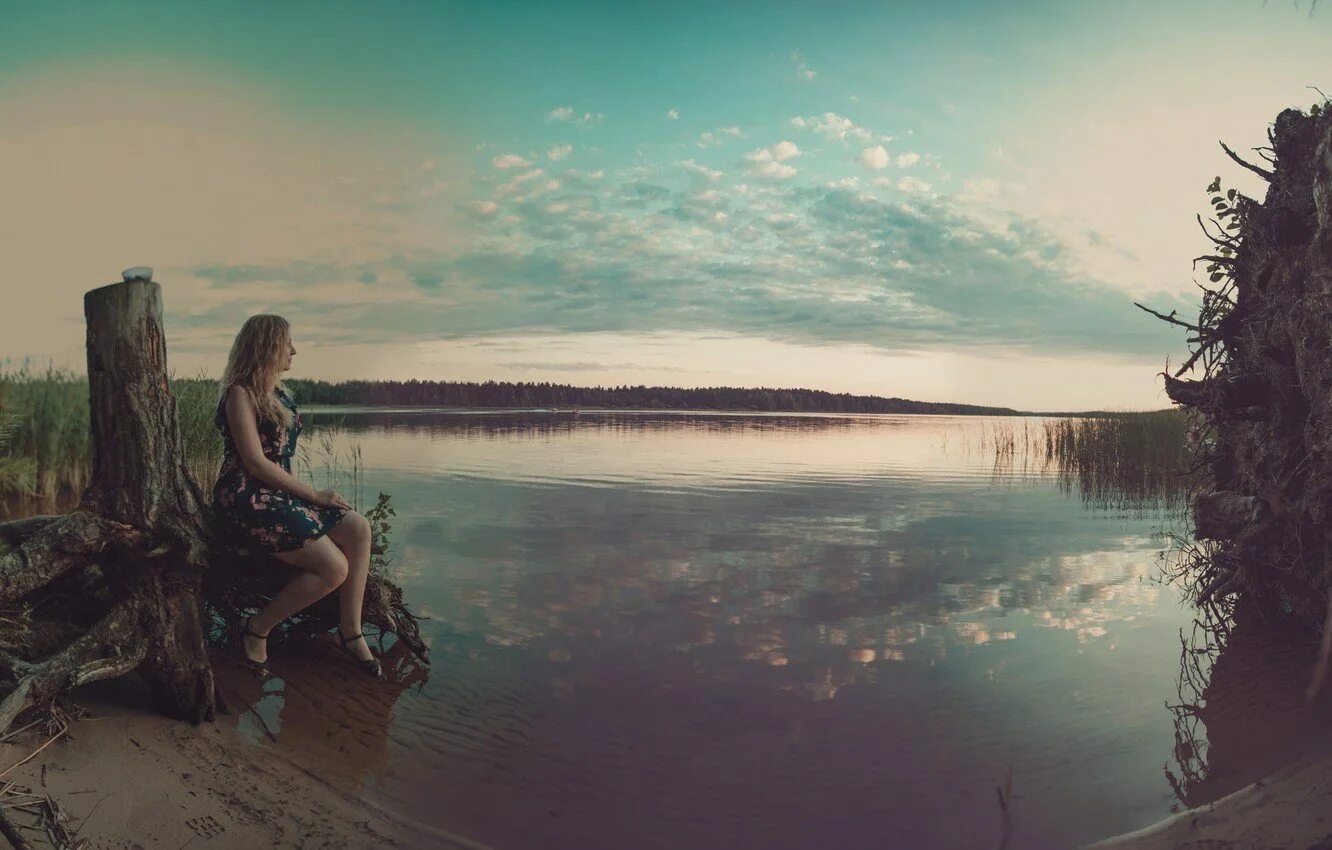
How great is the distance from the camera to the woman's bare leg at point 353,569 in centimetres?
581

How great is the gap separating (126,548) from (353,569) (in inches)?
57.9

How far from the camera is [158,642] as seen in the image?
4.75 m

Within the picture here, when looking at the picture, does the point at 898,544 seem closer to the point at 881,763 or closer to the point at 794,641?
the point at 794,641

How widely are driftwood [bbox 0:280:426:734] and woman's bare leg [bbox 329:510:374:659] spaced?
0.91 m

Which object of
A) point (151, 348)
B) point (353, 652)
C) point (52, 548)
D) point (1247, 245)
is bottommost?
point (353, 652)

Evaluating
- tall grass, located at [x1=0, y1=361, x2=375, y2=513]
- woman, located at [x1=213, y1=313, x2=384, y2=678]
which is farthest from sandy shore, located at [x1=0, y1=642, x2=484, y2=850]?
tall grass, located at [x1=0, y1=361, x2=375, y2=513]

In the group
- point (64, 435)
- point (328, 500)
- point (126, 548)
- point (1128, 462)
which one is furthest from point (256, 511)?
point (1128, 462)

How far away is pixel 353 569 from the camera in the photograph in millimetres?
5875

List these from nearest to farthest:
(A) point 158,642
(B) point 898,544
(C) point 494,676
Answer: (A) point 158,642, (C) point 494,676, (B) point 898,544

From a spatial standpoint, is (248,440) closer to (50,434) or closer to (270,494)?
(270,494)

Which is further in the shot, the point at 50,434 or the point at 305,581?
the point at 50,434

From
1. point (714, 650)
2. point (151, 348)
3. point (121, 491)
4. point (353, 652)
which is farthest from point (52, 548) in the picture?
point (714, 650)

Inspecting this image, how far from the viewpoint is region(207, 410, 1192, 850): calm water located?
461cm

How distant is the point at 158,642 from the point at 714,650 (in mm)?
4030
